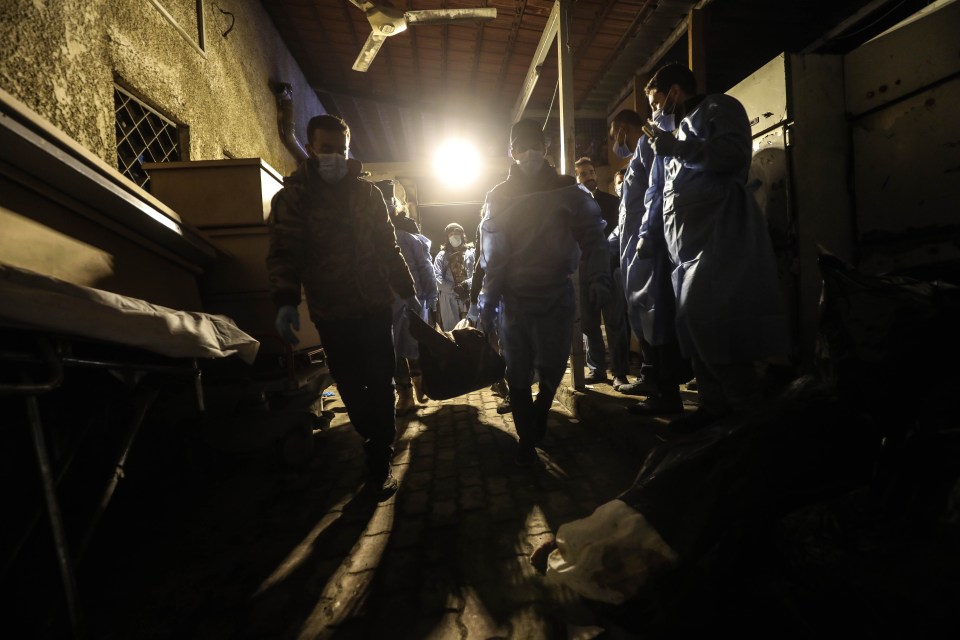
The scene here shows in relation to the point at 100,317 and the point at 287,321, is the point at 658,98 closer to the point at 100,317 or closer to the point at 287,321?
the point at 287,321

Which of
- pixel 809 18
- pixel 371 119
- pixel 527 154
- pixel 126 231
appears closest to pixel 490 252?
pixel 527 154

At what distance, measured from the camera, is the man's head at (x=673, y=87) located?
2.38m

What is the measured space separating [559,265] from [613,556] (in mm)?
1711

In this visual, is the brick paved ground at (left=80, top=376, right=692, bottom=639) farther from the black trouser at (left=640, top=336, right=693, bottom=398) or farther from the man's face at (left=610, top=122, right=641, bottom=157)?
the man's face at (left=610, top=122, right=641, bottom=157)

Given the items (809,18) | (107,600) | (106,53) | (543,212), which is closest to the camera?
(107,600)

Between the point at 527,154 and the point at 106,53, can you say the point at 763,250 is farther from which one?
the point at 106,53

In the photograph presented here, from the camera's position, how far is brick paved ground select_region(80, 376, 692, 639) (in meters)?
1.38

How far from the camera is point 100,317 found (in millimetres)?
1247

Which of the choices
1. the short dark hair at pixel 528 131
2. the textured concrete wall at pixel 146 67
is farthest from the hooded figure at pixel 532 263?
the textured concrete wall at pixel 146 67

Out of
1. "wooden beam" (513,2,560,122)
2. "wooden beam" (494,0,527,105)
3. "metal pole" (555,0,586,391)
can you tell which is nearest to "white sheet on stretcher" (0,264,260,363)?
"metal pole" (555,0,586,391)

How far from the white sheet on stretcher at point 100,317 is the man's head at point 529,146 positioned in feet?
6.40

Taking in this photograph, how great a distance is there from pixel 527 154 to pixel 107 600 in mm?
2929

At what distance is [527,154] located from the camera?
2.55 meters

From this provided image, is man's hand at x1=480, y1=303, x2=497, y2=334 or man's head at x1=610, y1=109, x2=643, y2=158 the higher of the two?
man's head at x1=610, y1=109, x2=643, y2=158
